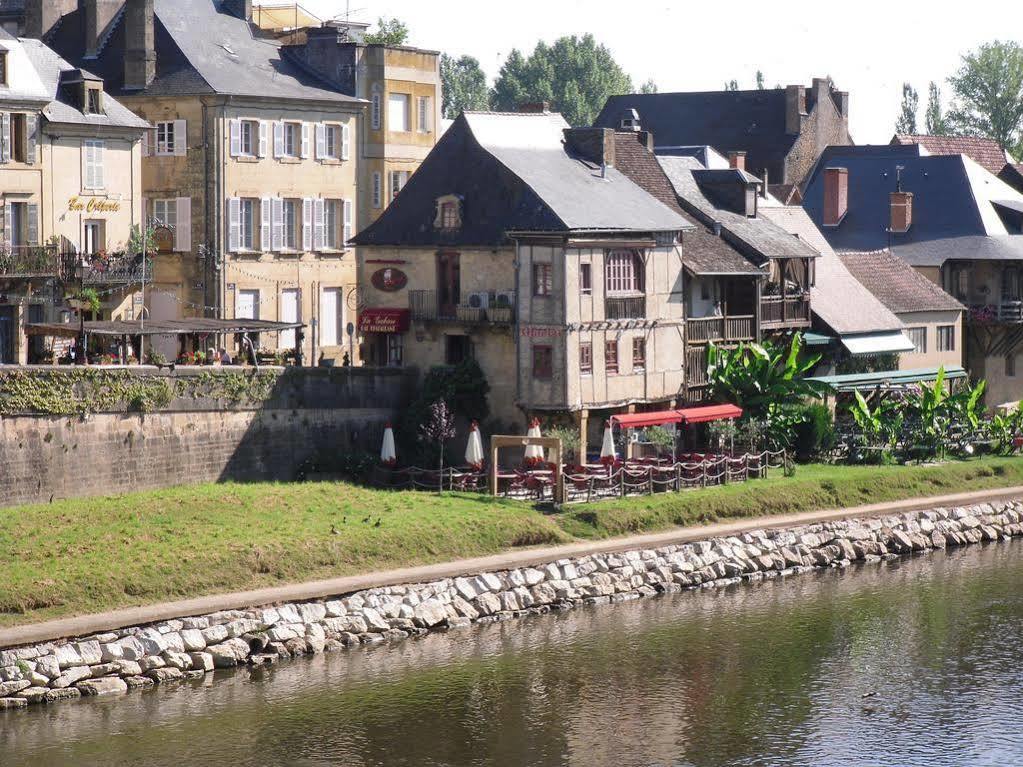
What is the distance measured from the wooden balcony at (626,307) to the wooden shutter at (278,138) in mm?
16638

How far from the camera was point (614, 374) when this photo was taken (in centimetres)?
5841

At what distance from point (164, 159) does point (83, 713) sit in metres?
32.2

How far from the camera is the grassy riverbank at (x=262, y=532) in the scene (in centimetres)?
4328

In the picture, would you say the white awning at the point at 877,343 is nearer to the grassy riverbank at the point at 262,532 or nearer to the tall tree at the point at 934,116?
the grassy riverbank at the point at 262,532

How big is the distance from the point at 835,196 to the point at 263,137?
2723cm

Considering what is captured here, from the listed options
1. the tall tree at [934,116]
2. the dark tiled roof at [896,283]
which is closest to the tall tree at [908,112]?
the tall tree at [934,116]

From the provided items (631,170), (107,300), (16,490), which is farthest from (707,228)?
(16,490)

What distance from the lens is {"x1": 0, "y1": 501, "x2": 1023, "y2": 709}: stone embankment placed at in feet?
133

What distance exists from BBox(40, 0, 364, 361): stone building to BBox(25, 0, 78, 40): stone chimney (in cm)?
38

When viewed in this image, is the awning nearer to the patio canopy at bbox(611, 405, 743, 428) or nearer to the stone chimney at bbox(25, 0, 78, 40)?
the patio canopy at bbox(611, 405, 743, 428)

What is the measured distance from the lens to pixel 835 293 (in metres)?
71.3

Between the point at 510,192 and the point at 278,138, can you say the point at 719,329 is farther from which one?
the point at 278,138

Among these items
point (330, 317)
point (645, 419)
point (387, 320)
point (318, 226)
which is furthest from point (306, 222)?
point (645, 419)

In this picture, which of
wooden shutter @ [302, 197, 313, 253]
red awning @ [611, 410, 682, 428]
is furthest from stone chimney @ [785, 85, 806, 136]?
red awning @ [611, 410, 682, 428]
